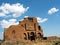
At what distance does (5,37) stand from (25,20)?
10915mm

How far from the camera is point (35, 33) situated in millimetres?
53875

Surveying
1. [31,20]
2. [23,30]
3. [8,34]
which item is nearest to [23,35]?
[23,30]

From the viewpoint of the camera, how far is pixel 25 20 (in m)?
56.1

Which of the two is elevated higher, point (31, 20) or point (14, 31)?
point (31, 20)

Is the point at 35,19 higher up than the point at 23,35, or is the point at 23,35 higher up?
the point at 35,19

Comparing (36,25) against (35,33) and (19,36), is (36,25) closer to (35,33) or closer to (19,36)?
(35,33)

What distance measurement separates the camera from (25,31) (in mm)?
51469

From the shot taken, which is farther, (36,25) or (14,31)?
(36,25)

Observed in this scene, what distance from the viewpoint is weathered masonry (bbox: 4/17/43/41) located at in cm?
4844

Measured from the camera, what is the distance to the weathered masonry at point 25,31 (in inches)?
1907

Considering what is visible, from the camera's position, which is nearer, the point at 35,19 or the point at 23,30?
the point at 23,30

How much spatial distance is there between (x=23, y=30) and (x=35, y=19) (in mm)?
8936

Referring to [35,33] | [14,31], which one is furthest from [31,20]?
[14,31]

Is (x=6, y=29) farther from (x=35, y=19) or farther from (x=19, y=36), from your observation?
(x=35, y=19)
